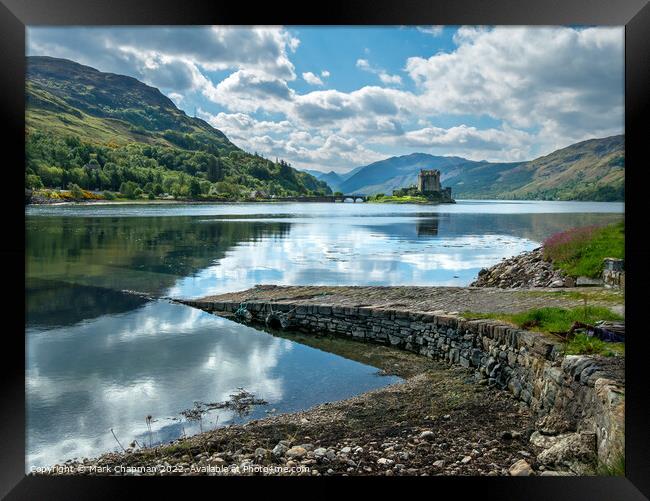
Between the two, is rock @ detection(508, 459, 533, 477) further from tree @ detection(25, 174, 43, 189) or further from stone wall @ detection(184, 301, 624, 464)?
tree @ detection(25, 174, 43, 189)

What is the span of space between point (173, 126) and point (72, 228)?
15445cm

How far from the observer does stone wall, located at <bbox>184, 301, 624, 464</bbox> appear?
4.03m

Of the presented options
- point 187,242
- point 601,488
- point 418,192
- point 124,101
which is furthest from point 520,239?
point 124,101

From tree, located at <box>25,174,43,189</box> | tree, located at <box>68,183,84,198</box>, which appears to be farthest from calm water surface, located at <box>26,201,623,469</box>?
tree, located at <box>68,183,84,198</box>

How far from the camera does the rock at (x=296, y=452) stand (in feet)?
14.7

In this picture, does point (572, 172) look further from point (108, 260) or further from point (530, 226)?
point (108, 260)

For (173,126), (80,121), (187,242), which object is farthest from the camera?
(173,126)

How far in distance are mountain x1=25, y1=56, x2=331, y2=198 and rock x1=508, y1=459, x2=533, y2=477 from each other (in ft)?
96.6

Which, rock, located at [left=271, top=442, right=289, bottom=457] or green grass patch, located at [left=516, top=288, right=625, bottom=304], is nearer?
rock, located at [left=271, top=442, right=289, bottom=457]

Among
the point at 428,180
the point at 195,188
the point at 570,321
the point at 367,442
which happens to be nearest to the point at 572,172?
the point at 428,180

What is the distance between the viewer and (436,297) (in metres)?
10.7

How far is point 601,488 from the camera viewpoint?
3430 millimetres
